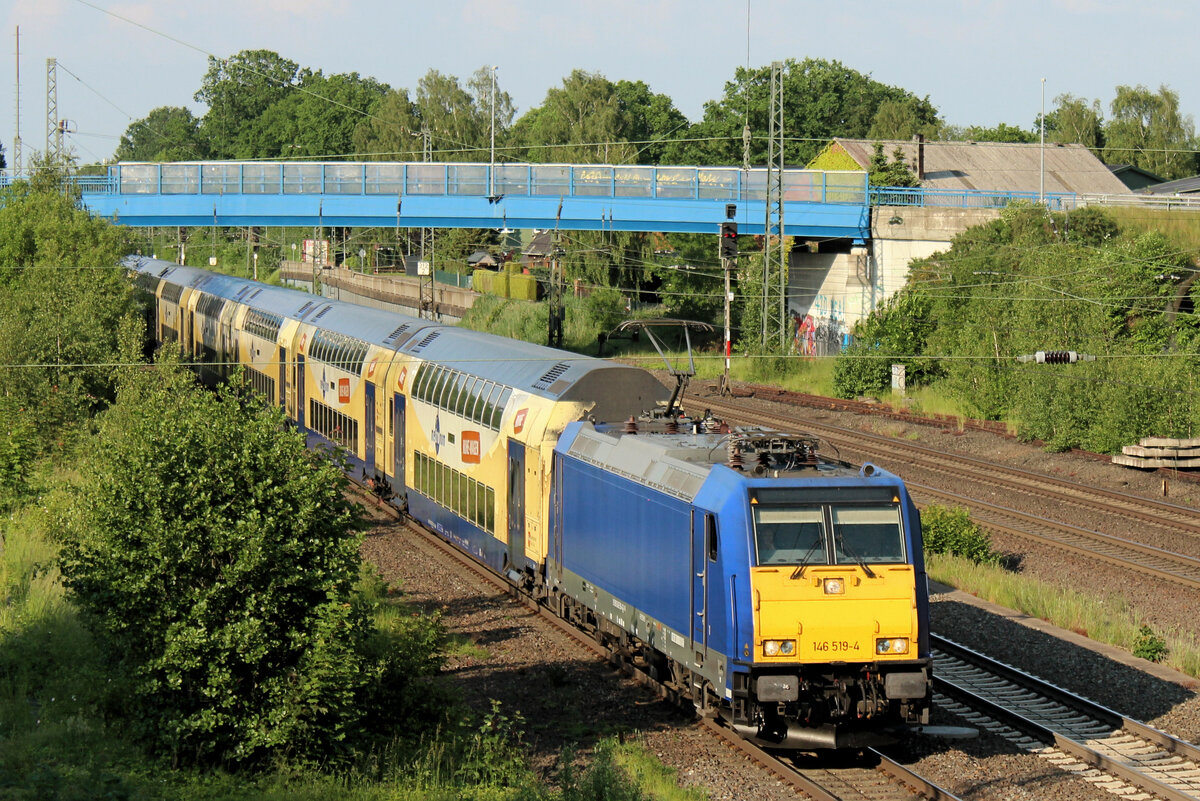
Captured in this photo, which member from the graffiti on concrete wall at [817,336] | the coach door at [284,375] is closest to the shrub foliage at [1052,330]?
→ the graffiti on concrete wall at [817,336]

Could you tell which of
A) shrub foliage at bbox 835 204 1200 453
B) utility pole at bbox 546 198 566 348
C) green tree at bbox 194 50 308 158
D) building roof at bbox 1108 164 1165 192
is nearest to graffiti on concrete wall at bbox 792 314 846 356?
shrub foliage at bbox 835 204 1200 453

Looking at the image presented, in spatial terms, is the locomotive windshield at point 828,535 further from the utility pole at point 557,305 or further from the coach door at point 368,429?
the utility pole at point 557,305

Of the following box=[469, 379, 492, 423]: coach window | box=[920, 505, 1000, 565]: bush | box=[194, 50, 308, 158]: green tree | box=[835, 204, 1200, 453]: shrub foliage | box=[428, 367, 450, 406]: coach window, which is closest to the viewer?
box=[469, 379, 492, 423]: coach window

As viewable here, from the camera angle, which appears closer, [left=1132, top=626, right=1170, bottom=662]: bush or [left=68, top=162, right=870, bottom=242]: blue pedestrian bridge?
[left=1132, top=626, right=1170, bottom=662]: bush

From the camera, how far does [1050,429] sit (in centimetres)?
3553

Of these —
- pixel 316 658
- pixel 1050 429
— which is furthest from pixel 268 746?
pixel 1050 429

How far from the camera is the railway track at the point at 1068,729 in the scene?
1237 centimetres

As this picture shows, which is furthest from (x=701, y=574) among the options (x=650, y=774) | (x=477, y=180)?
(x=477, y=180)

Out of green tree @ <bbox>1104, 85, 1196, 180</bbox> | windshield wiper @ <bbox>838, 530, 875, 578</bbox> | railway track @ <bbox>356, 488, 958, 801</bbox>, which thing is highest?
green tree @ <bbox>1104, 85, 1196, 180</bbox>

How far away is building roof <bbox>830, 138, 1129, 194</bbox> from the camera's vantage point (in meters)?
68.6

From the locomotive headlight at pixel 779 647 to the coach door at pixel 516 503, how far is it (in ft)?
24.5

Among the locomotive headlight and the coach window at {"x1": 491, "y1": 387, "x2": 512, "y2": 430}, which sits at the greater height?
the coach window at {"x1": 491, "y1": 387, "x2": 512, "y2": 430}

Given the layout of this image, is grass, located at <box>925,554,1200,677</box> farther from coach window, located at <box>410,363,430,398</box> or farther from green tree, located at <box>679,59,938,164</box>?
green tree, located at <box>679,59,938,164</box>

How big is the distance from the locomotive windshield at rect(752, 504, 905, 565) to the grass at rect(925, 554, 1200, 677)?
6.80 m
